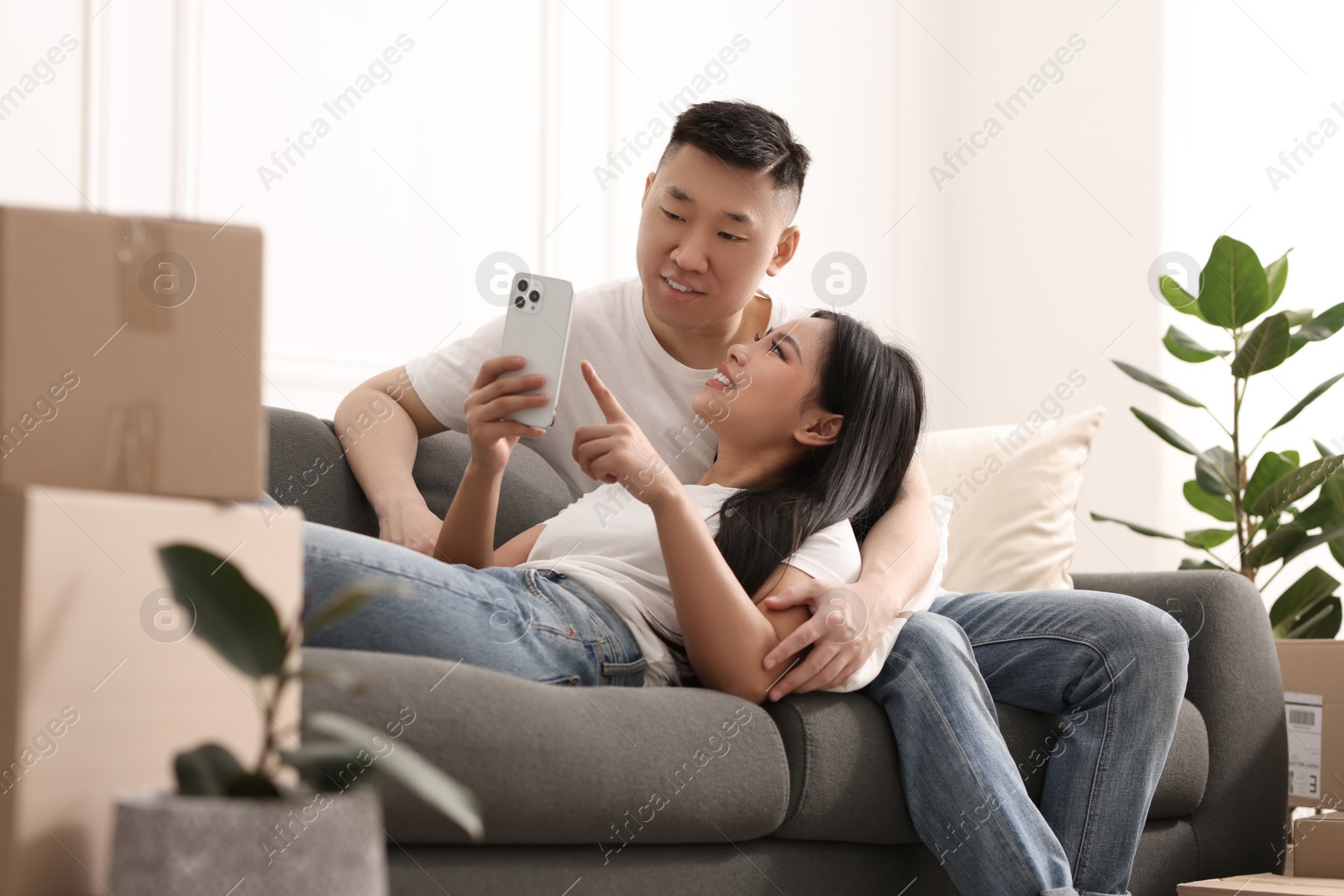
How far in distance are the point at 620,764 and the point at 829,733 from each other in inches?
10.5

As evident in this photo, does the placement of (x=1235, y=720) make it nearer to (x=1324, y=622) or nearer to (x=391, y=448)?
(x=1324, y=622)

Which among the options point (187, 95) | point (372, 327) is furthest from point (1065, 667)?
point (187, 95)

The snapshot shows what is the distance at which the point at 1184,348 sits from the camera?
252cm

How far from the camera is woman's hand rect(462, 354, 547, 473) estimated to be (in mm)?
1302

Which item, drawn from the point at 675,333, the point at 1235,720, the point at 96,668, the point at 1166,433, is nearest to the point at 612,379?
the point at 675,333

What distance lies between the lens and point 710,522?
1.37 metres

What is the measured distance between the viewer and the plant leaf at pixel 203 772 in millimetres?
595

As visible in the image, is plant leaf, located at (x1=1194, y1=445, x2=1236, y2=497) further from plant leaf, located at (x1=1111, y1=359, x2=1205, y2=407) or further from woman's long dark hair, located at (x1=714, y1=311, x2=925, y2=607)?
woman's long dark hair, located at (x1=714, y1=311, x2=925, y2=607)

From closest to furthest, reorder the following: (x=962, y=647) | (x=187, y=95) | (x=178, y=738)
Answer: (x=178, y=738) < (x=962, y=647) < (x=187, y=95)

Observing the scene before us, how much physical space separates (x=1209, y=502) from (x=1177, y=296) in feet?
1.49

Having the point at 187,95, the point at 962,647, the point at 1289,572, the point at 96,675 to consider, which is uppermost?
the point at 187,95

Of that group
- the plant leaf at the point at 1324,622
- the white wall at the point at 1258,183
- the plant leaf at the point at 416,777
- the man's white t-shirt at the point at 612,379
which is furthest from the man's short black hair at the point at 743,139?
the white wall at the point at 1258,183

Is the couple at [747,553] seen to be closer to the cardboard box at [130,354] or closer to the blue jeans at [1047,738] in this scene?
the blue jeans at [1047,738]

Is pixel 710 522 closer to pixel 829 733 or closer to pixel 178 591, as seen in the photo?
pixel 829 733
